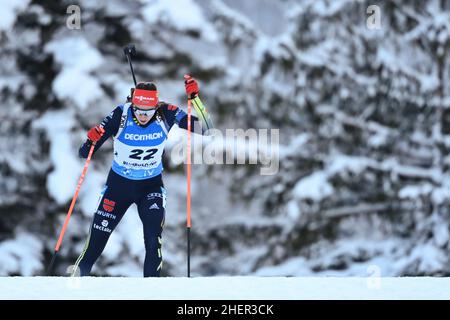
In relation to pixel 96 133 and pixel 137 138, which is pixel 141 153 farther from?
pixel 96 133

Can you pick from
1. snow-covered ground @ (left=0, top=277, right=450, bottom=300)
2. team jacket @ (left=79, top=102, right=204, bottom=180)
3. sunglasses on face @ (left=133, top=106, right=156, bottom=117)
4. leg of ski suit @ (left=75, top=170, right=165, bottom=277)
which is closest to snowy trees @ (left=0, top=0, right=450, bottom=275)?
leg of ski suit @ (left=75, top=170, right=165, bottom=277)

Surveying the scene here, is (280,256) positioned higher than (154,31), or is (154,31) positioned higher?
(154,31)

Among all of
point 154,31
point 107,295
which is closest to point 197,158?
point 154,31

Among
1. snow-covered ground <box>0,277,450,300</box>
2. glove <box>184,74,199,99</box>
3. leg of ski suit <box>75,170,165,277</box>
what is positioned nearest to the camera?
snow-covered ground <box>0,277,450,300</box>

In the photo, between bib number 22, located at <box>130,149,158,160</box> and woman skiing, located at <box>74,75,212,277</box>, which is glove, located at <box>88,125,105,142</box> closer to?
woman skiing, located at <box>74,75,212,277</box>

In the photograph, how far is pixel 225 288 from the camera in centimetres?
577

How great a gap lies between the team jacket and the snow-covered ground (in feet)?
3.53

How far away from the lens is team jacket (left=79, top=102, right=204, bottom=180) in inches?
268

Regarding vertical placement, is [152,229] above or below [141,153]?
below

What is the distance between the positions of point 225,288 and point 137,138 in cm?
164

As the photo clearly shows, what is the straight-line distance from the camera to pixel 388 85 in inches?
628

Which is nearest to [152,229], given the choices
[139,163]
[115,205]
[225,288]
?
[115,205]

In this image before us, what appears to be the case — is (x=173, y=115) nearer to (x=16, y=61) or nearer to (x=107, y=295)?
(x=107, y=295)
